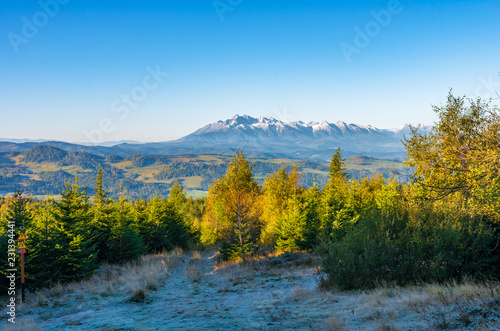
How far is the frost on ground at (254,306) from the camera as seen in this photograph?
7855mm

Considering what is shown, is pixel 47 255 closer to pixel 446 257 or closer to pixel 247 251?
pixel 247 251

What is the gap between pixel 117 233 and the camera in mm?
25500

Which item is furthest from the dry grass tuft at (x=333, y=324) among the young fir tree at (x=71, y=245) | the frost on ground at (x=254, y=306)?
the young fir tree at (x=71, y=245)

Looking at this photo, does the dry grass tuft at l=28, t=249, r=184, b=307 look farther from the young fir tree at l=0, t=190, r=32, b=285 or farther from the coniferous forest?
the young fir tree at l=0, t=190, r=32, b=285

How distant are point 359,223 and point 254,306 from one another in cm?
654

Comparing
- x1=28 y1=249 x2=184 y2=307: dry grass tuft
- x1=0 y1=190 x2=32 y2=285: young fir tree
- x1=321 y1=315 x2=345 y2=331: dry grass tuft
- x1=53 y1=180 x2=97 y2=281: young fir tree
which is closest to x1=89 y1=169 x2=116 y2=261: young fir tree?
x1=53 y1=180 x2=97 y2=281: young fir tree

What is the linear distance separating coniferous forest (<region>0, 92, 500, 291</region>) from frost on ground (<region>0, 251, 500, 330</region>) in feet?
4.18

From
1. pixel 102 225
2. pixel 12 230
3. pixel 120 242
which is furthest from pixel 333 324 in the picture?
pixel 102 225

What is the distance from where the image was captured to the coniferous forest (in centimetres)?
1093

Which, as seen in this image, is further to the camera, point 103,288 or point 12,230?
point 103,288

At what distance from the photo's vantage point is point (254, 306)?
11578 mm

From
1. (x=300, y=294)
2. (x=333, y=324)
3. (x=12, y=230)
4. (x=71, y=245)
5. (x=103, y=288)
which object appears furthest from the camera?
(x=71, y=245)

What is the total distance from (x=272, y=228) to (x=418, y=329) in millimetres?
26226

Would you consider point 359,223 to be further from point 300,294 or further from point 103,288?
point 103,288
